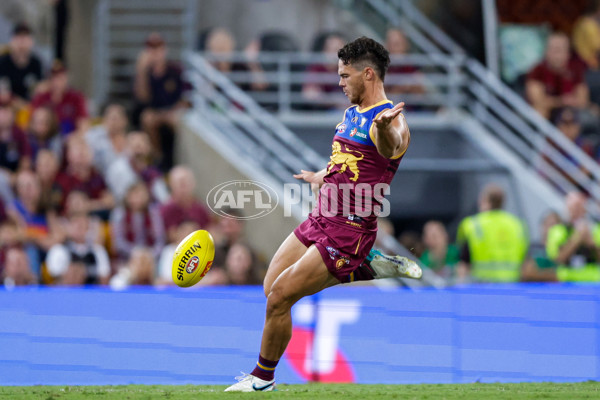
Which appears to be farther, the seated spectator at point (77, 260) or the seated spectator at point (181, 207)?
the seated spectator at point (181, 207)

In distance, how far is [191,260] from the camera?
7.93m

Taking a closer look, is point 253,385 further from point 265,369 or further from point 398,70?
point 398,70

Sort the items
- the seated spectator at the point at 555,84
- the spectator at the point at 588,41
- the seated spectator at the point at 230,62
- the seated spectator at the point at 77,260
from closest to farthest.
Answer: the seated spectator at the point at 77,260 < the seated spectator at the point at 230,62 < the seated spectator at the point at 555,84 < the spectator at the point at 588,41

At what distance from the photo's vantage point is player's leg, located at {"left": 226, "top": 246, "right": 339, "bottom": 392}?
24.1 feet

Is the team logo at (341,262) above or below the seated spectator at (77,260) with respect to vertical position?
above

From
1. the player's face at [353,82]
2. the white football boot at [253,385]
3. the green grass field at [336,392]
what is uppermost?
the player's face at [353,82]

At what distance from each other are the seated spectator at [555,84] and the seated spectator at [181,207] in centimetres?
554

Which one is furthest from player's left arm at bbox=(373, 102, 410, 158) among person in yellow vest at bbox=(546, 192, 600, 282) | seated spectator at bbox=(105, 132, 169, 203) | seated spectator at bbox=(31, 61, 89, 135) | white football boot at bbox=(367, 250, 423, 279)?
seated spectator at bbox=(31, 61, 89, 135)

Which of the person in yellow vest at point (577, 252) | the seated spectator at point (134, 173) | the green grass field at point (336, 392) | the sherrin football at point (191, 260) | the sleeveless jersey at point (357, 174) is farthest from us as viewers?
the seated spectator at point (134, 173)

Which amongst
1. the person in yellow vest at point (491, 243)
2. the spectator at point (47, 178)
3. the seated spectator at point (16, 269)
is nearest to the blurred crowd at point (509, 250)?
the person in yellow vest at point (491, 243)

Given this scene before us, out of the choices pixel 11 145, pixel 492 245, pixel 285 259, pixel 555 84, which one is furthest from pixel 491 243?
pixel 11 145

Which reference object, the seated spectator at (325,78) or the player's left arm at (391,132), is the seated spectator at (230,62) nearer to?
the seated spectator at (325,78)

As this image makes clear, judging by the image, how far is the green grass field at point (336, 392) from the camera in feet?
24.6

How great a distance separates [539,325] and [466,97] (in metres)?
6.13
